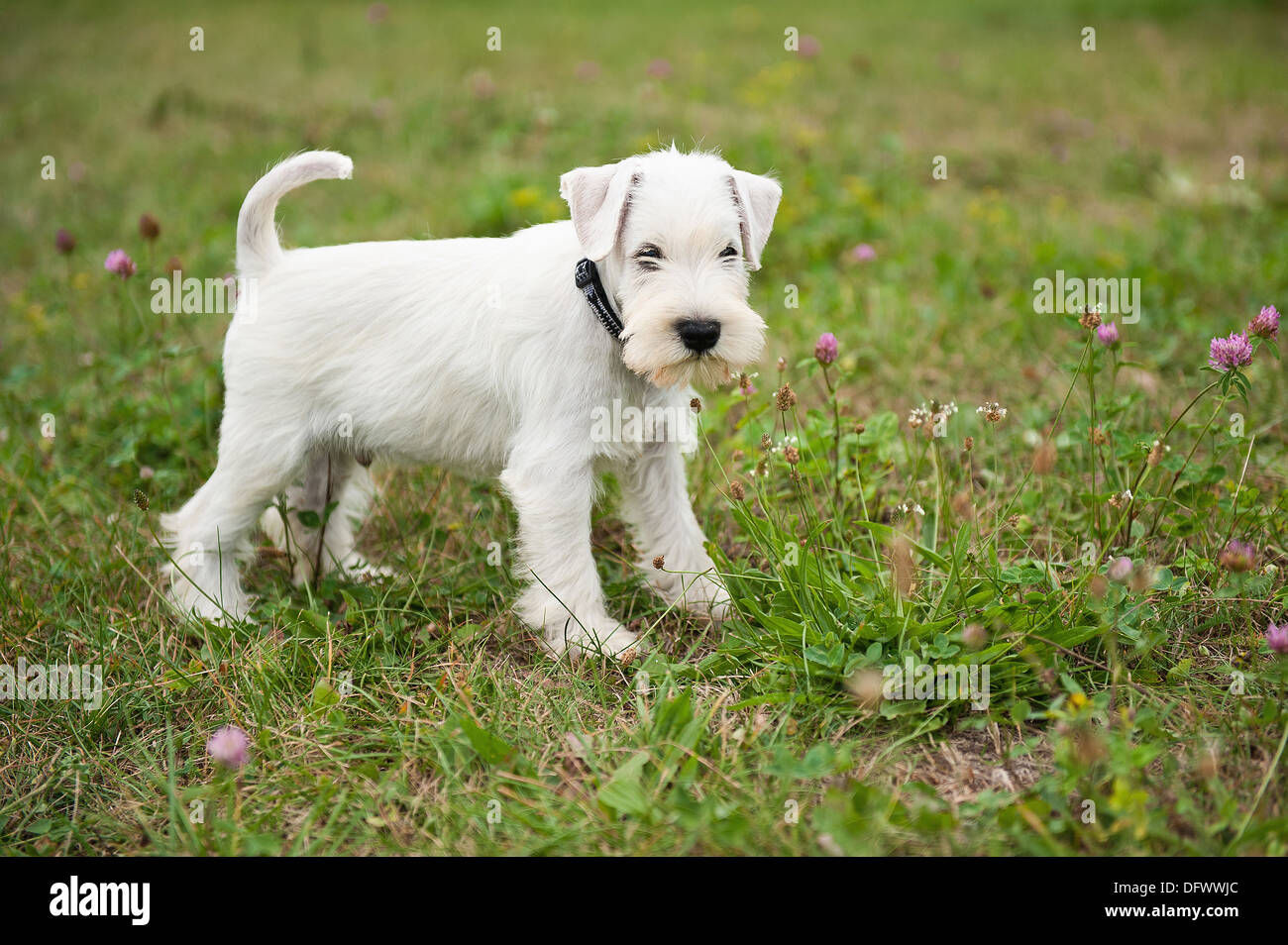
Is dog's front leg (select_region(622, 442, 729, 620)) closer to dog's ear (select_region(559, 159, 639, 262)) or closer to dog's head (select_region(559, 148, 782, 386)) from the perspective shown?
dog's head (select_region(559, 148, 782, 386))

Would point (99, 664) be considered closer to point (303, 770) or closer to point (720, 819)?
point (303, 770)

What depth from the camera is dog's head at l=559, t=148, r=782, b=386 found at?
299 cm

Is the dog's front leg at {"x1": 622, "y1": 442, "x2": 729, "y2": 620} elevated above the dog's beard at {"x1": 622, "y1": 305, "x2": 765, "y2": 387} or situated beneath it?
situated beneath

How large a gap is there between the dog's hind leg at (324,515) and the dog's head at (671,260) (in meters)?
1.60

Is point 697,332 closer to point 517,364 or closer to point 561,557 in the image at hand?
point 517,364

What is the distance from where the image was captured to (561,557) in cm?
338

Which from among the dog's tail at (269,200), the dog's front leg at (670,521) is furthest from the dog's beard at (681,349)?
the dog's tail at (269,200)

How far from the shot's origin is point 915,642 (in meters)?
2.96

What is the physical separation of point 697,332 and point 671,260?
302 millimetres

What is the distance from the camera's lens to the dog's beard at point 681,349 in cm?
297

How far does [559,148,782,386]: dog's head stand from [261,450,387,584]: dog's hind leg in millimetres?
1604

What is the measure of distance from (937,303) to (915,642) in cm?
372

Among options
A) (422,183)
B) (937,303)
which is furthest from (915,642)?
(422,183)

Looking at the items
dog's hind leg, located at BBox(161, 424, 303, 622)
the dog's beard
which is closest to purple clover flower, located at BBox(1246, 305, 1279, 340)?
the dog's beard
